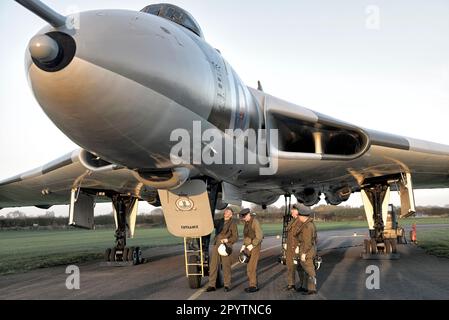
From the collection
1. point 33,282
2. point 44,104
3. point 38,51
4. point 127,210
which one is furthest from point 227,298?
point 127,210

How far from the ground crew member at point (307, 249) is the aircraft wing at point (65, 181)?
352cm

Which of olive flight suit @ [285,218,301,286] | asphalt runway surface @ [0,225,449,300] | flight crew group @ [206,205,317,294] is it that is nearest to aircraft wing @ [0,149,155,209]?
asphalt runway surface @ [0,225,449,300]

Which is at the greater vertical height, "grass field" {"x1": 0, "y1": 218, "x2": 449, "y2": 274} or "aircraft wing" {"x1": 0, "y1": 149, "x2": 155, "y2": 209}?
"aircraft wing" {"x1": 0, "y1": 149, "x2": 155, "y2": 209}

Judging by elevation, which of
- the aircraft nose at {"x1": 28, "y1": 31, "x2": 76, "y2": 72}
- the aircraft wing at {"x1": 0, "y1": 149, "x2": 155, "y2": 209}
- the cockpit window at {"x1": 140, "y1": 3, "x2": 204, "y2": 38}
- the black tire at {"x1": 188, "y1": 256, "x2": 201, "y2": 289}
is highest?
the cockpit window at {"x1": 140, "y1": 3, "x2": 204, "y2": 38}

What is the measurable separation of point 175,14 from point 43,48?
2915mm

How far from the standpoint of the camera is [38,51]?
3709mm

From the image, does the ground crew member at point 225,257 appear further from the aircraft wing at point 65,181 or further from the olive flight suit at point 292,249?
the aircraft wing at point 65,181

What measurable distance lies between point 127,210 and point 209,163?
8194mm

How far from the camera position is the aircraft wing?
31.8ft

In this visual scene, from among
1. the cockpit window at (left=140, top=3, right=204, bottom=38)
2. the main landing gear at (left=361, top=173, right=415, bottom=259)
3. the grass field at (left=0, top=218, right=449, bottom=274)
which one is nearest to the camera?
the cockpit window at (left=140, top=3, right=204, bottom=38)

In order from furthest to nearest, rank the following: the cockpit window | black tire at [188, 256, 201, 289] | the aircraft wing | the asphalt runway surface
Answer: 1. the aircraft wing
2. black tire at [188, 256, 201, 289]
3. the asphalt runway surface
4. the cockpit window

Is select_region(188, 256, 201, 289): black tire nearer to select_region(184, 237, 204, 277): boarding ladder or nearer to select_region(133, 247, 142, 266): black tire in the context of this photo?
select_region(184, 237, 204, 277): boarding ladder

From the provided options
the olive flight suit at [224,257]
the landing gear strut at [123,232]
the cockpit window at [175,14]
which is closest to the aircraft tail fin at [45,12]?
the cockpit window at [175,14]

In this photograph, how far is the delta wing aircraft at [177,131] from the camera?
400 cm
